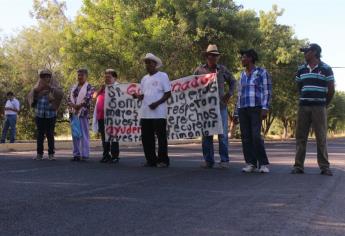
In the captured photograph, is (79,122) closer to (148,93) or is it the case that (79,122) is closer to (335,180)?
(148,93)

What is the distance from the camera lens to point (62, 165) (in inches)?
385

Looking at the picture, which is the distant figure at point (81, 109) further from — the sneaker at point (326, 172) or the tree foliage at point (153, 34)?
the tree foliage at point (153, 34)

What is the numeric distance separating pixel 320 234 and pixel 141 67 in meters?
22.4

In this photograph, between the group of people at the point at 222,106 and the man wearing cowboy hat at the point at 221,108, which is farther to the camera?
the man wearing cowboy hat at the point at 221,108

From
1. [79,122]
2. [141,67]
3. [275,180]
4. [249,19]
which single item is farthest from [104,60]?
[275,180]

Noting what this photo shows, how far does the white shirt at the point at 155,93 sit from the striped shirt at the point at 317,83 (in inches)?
96.6

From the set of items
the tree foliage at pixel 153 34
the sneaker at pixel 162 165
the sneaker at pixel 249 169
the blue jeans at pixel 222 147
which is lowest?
the sneaker at pixel 249 169

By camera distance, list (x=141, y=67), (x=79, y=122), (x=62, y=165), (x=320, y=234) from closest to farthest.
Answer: (x=320, y=234)
(x=62, y=165)
(x=79, y=122)
(x=141, y=67)

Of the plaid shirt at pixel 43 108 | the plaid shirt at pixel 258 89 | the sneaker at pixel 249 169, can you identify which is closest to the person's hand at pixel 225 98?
the plaid shirt at pixel 258 89

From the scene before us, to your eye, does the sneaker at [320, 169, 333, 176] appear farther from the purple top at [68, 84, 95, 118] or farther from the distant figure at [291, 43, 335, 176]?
the purple top at [68, 84, 95, 118]

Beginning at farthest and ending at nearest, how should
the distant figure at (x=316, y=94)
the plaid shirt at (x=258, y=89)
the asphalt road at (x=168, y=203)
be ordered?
1. the plaid shirt at (x=258, y=89)
2. the distant figure at (x=316, y=94)
3. the asphalt road at (x=168, y=203)

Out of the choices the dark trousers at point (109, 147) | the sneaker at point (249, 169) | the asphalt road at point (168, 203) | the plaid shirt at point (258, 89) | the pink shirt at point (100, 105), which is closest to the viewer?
the asphalt road at point (168, 203)

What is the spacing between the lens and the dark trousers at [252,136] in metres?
8.84

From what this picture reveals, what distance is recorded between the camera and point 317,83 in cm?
848
